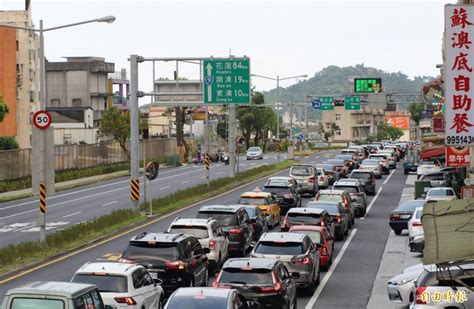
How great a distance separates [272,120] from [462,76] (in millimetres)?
125194

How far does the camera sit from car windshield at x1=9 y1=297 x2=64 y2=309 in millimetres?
16359

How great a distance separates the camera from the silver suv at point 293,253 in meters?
26.0

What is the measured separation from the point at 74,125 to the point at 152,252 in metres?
108

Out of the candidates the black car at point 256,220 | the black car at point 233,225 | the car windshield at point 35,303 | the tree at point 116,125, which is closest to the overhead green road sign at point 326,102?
the tree at point 116,125

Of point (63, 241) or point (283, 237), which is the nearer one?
point (283, 237)

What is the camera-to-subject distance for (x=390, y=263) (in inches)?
1297

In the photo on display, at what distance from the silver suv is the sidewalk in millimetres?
1691

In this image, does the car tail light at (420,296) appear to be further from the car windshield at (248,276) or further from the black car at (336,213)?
the black car at (336,213)

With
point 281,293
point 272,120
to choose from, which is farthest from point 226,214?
point 272,120

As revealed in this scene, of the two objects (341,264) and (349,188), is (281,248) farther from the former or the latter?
(349,188)

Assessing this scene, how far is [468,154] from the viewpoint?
36.8 metres

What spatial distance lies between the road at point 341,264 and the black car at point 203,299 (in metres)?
7.07

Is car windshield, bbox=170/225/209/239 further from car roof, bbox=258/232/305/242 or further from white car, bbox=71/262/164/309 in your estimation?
white car, bbox=71/262/164/309

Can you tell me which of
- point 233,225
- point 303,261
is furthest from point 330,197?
point 303,261
